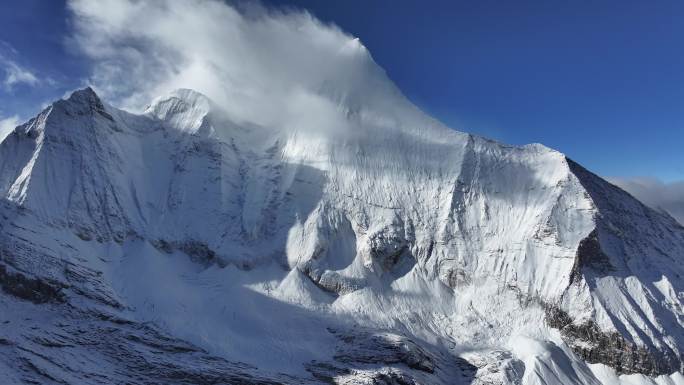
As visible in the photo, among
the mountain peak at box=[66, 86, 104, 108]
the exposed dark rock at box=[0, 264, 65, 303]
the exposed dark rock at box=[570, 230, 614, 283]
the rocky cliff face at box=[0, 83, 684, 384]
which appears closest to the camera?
the exposed dark rock at box=[0, 264, 65, 303]

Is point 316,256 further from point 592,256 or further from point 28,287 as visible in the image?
point 592,256

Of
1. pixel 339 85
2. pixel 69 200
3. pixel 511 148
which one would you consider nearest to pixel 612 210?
pixel 511 148

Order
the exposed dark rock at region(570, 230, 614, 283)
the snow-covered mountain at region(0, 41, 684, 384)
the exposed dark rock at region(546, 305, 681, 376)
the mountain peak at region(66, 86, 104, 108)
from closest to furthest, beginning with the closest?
the snow-covered mountain at region(0, 41, 684, 384) → the exposed dark rock at region(546, 305, 681, 376) → the exposed dark rock at region(570, 230, 614, 283) → the mountain peak at region(66, 86, 104, 108)

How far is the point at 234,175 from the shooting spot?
167750mm

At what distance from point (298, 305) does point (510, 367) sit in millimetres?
41641

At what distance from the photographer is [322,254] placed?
150 metres

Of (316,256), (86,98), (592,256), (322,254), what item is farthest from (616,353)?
(86,98)

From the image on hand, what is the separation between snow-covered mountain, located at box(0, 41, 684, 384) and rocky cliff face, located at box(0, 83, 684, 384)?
41cm

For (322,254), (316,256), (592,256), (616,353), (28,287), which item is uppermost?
(592,256)

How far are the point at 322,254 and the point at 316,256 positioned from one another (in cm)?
179

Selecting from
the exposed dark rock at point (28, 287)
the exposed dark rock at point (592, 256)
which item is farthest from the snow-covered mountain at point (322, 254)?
the exposed dark rock at point (592, 256)

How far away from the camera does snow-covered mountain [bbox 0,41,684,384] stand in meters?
117

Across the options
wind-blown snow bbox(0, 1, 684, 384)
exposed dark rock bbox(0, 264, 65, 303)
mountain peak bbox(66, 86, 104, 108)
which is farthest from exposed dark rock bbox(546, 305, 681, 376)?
mountain peak bbox(66, 86, 104, 108)

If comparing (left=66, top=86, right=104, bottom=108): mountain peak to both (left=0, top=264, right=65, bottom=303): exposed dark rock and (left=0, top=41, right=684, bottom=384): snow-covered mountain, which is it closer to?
(left=0, top=41, right=684, bottom=384): snow-covered mountain
